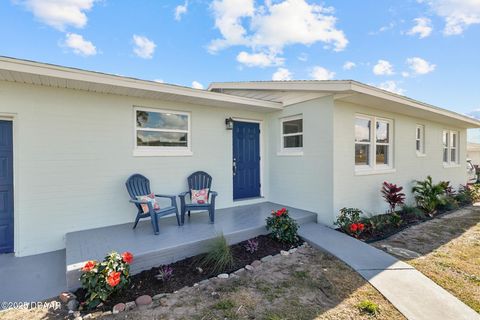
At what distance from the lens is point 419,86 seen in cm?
1261

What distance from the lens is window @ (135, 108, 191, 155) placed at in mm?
4773

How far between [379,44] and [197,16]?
648cm

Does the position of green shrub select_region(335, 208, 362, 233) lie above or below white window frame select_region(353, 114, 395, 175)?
below

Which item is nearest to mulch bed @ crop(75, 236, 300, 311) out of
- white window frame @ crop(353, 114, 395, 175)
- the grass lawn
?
the grass lawn

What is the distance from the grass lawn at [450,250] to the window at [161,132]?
4566mm

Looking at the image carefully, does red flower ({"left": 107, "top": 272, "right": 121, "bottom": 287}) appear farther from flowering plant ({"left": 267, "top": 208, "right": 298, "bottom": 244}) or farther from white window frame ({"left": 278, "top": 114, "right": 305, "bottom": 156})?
white window frame ({"left": 278, "top": 114, "right": 305, "bottom": 156})

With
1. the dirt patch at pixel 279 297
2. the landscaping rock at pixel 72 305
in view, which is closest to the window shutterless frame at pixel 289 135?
the dirt patch at pixel 279 297

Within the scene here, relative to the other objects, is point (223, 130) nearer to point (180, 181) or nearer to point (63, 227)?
point (180, 181)

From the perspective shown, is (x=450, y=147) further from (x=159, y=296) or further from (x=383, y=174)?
(x=159, y=296)

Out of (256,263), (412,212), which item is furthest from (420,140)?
(256,263)

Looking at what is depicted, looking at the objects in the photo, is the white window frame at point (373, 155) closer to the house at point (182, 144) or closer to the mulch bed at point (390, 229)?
the house at point (182, 144)

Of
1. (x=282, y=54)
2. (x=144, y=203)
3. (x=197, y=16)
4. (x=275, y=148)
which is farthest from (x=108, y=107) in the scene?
(x=282, y=54)

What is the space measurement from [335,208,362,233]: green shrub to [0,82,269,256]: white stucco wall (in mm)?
3630

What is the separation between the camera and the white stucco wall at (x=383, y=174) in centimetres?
497
